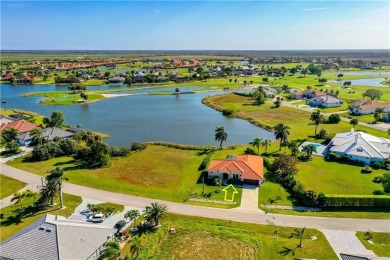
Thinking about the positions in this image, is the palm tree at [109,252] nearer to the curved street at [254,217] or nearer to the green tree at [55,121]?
the curved street at [254,217]

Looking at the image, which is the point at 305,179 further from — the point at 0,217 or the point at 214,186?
the point at 0,217

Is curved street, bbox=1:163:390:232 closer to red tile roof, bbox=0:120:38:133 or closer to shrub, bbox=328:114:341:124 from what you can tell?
red tile roof, bbox=0:120:38:133

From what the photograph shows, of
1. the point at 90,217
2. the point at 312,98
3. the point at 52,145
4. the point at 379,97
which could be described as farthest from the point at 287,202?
the point at 379,97

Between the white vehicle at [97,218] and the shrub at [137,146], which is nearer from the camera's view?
the white vehicle at [97,218]

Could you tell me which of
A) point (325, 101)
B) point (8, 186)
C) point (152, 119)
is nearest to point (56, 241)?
point (8, 186)

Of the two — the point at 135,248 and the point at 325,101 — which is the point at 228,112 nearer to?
the point at 325,101

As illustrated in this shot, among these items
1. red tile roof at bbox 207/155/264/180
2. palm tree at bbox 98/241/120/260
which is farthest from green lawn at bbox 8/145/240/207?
palm tree at bbox 98/241/120/260

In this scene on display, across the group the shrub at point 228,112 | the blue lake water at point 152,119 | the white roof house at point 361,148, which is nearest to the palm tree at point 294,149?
the white roof house at point 361,148
